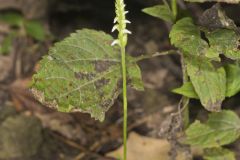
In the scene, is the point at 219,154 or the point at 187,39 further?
the point at 219,154

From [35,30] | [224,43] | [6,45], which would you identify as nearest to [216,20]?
[224,43]

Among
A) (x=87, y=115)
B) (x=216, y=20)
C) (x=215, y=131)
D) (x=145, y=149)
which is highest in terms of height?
(x=216, y=20)

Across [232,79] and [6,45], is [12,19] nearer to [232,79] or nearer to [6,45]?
[6,45]

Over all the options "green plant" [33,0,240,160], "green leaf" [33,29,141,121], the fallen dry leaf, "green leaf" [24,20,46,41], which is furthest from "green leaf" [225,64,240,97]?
"green leaf" [24,20,46,41]

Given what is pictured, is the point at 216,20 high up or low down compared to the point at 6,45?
up

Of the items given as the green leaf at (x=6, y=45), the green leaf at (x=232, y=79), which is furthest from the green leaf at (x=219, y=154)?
the green leaf at (x=6, y=45)

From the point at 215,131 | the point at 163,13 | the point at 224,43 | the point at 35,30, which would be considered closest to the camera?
the point at 224,43

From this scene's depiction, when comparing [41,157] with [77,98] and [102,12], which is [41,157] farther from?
[102,12]

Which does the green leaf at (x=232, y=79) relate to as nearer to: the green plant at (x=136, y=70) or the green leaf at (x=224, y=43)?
the green plant at (x=136, y=70)

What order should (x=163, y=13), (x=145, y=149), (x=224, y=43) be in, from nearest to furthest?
(x=224, y=43) → (x=163, y=13) → (x=145, y=149)
